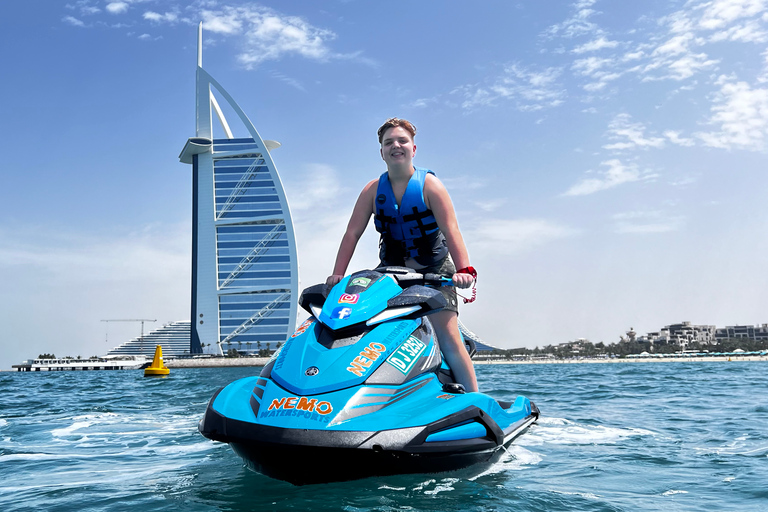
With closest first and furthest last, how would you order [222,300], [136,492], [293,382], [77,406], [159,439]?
[293,382] < [136,492] < [159,439] < [77,406] < [222,300]

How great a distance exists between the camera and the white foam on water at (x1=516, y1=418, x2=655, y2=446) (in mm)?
4215

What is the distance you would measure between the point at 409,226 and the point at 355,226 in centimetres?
40

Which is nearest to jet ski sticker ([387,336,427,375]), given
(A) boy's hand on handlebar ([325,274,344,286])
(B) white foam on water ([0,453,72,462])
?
(A) boy's hand on handlebar ([325,274,344,286])

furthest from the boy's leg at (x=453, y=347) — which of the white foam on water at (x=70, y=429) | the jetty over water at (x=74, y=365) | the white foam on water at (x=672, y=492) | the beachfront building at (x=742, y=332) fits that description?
the beachfront building at (x=742, y=332)

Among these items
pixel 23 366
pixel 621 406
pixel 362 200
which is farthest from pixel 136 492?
pixel 23 366

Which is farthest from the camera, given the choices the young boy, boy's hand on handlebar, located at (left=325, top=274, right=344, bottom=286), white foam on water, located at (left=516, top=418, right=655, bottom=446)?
white foam on water, located at (left=516, top=418, right=655, bottom=446)

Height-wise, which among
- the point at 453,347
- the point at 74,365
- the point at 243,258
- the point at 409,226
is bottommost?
the point at 74,365

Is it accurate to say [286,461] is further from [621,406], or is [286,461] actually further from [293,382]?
[621,406]

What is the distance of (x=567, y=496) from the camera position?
2541 millimetres

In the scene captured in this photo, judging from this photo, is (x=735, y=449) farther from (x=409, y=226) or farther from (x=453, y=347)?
(x=409, y=226)

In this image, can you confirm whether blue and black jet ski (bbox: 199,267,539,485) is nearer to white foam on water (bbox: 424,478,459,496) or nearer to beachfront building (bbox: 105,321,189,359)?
white foam on water (bbox: 424,478,459,496)

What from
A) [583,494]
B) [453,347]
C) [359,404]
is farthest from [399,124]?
[583,494]

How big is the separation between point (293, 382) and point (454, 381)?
1.28m

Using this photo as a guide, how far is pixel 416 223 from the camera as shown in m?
3.47
